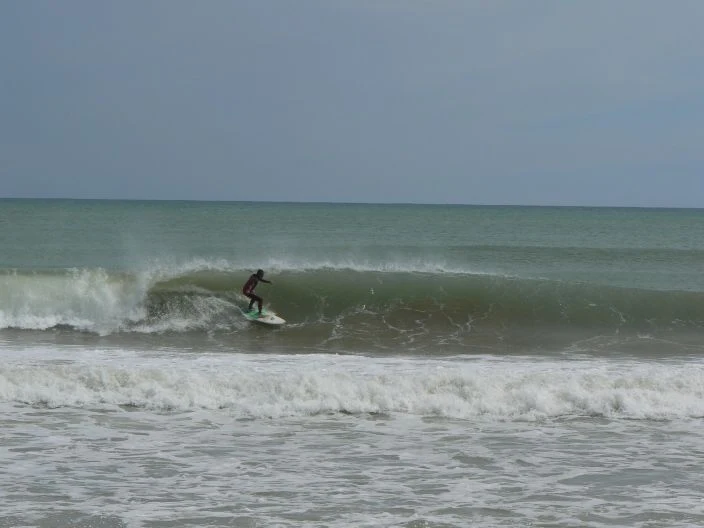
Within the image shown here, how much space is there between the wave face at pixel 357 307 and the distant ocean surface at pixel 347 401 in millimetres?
85

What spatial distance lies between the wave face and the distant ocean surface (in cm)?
8

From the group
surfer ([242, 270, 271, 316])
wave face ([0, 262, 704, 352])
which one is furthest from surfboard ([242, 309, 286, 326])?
wave face ([0, 262, 704, 352])

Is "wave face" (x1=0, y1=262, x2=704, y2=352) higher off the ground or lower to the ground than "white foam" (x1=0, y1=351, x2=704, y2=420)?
higher

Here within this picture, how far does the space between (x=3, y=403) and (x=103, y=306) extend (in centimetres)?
929

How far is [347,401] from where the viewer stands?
435 inches

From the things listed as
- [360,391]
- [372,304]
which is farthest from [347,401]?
[372,304]

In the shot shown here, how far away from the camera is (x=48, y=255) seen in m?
38.2

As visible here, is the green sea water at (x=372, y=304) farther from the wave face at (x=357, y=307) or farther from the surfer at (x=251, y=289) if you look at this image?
the surfer at (x=251, y=289)

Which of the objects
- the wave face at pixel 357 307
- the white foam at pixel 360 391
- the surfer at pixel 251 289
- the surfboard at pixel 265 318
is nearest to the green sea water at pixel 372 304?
the wave face at pixel 357 307

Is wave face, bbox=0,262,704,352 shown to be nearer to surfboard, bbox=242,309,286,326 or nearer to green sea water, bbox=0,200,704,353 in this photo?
green sea water, bbox=0,200,704,353

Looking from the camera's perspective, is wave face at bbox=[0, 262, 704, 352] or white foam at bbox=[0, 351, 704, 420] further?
wave face at bbox=[0, 262, 704, 352]

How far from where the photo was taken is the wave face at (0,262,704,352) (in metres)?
18.3

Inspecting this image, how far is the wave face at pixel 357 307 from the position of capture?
60.0 ft

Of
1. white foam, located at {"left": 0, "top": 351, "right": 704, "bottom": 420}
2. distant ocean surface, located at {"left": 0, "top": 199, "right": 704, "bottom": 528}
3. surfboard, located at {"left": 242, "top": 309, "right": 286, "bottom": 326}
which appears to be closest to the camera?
distant ocean surface, located at {"left": 0, "top": 199, "right": 704, "bottom": 528}
